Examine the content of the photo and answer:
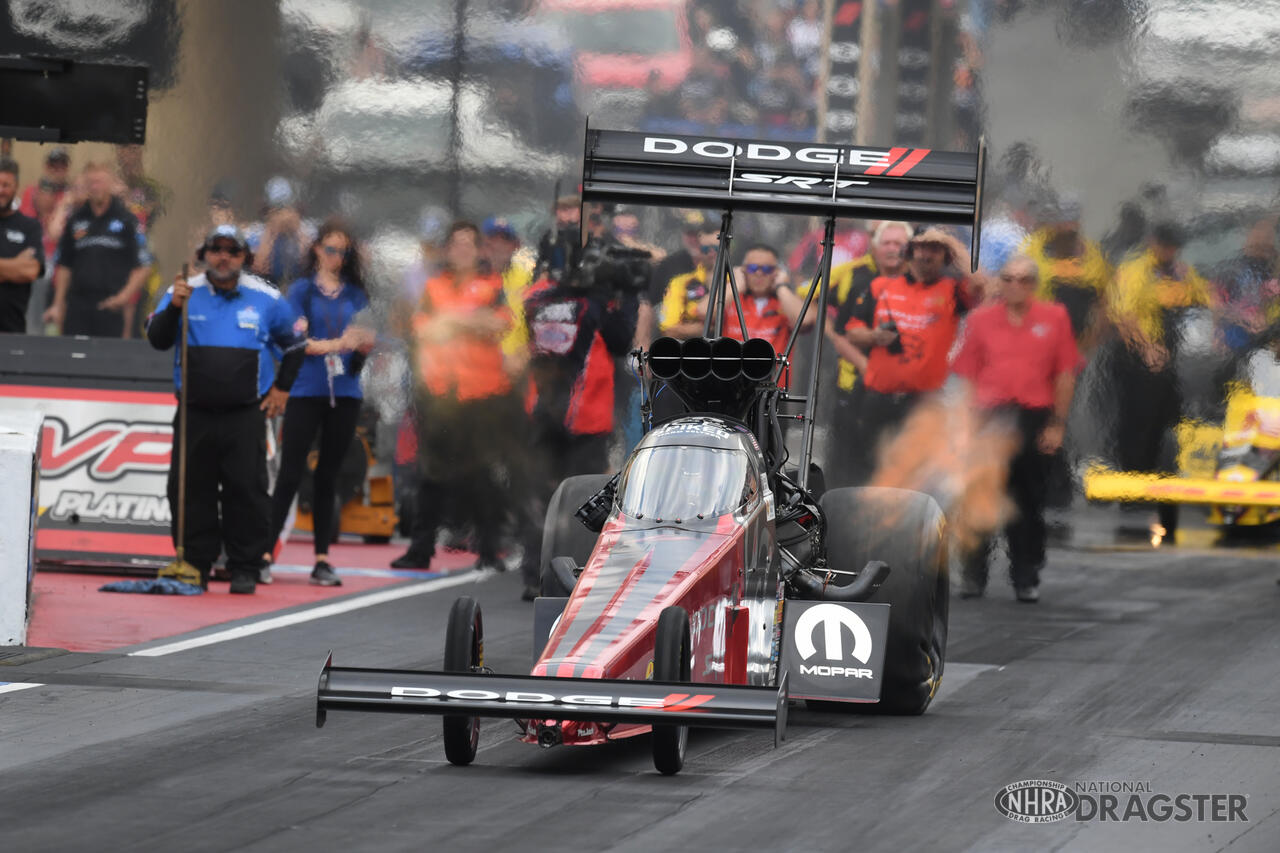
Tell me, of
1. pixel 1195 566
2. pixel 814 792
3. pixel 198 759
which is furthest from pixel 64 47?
pixel 814 792

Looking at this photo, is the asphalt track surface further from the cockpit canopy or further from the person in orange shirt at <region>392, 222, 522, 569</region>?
the person in orange shirt at <region>392, 222, 522, 569</region>

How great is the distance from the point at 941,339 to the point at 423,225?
483 centimetres

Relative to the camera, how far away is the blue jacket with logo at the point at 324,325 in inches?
519

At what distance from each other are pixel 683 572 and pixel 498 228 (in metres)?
7.29

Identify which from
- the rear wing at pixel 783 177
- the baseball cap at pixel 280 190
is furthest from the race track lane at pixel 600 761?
the baseball cap at pixel 280 190

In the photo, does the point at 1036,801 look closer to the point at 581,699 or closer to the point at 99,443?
the point at 581,699

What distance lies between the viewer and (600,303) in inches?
520

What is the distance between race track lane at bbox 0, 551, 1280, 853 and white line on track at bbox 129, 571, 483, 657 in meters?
0.15

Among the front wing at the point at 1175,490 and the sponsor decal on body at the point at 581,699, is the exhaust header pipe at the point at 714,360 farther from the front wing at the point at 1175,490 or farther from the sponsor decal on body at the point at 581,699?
the front wing at the point at 1175,490

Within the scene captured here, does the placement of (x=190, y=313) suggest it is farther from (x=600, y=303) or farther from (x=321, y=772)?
(x=321, y=772)

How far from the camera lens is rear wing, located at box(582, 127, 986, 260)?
1014 centimetres

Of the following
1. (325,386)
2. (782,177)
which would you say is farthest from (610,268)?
(782,177)

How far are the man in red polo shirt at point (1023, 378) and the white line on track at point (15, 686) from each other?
615 cm

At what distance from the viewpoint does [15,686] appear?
30.8ft
